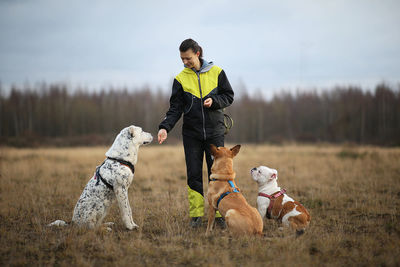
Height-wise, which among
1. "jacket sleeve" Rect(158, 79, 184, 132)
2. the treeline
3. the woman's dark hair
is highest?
the woman's dark hair

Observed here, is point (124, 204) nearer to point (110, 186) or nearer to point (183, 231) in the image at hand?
point (110, 186)

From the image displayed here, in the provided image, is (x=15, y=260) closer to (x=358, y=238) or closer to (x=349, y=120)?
(x=358, y=238)

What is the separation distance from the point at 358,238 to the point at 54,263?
436 centimetres

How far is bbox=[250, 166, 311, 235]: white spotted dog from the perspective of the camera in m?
4.87

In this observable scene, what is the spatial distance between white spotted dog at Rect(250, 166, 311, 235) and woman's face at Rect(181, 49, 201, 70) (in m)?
2.35

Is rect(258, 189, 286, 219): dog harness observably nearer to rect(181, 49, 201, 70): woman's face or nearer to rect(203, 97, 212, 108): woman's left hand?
rect(203, 97, 212, 108): woman's left hand

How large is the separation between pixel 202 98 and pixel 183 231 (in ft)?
7.57

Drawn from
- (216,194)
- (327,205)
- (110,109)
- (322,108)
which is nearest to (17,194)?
(216,194)

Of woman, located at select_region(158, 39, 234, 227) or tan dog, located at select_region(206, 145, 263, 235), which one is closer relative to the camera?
tan dog, located at select_region(206, 145, 263, 235)

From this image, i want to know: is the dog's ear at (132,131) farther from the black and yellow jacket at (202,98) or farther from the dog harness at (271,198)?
the dog harness at (271,198)

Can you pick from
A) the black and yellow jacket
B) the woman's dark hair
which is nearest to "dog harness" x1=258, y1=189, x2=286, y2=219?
the black and yellow jacket

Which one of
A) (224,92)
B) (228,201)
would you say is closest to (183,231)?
(228,201)

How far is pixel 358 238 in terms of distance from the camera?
14.4ft

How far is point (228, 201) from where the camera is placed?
4.55 meters
